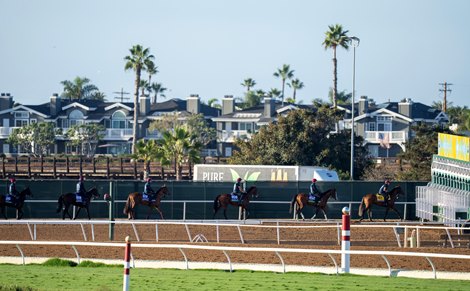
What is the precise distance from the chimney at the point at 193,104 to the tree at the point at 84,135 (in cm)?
1412

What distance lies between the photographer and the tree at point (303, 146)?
6719 cm

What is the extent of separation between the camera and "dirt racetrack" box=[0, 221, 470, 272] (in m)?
24.6

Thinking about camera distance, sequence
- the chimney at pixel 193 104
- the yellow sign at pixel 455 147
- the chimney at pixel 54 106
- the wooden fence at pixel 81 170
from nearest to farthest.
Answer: the yellow sign at pixel 455 147, the wooden fence at pixel 81 170, the chimney at pixel 54 106, the chimney at pixel 193 104

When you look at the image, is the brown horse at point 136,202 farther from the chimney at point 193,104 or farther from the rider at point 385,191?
the chimney at point 193,104

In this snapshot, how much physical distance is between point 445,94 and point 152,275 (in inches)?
4451

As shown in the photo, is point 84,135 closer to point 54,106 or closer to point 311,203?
point 54,106

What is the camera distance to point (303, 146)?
222ft

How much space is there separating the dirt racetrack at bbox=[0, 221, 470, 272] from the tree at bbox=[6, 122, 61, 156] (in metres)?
64.7

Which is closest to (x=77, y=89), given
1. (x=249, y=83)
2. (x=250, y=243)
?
(x=249, y=83)

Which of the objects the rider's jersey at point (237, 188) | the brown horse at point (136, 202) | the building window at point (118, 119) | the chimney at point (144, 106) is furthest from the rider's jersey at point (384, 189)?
the chimney at point (144, 106)

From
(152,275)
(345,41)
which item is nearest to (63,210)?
(152,275)

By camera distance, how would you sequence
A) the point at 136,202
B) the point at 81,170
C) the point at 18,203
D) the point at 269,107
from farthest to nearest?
the point at 269,107
the point at 81,170
the point at 136,202
the point at 18,203

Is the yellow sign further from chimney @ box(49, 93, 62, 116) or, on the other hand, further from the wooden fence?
chimney @ box(49, 93, 62, 116)

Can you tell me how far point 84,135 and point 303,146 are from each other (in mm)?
43724
